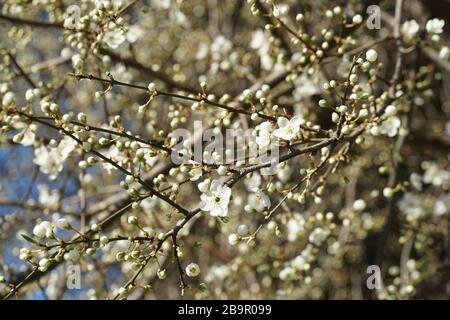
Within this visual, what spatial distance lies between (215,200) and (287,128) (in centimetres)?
43

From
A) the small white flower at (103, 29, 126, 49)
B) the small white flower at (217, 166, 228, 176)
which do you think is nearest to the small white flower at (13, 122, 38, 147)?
the small white flower at (103, 29, 126, 49)

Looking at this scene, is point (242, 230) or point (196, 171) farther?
point (242, 230)

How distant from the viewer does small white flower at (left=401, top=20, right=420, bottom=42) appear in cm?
363

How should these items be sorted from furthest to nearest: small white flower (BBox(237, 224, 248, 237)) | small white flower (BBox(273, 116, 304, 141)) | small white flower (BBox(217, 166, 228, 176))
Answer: small white flower (BBox(237, 224, 248, 237)), small white flower (BBox(273, 116, 304, 141)), small white flower (BBox(217, 166, 228, 176))

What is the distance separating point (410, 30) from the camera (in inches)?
146

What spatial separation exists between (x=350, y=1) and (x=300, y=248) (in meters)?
2.15

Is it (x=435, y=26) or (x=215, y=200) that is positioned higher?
(x=435, y=26)

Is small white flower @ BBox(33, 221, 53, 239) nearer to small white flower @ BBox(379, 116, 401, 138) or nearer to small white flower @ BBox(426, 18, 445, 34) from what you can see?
small white flower @ BBox(379, 116, 401, 138)

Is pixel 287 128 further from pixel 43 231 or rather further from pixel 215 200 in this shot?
pixel 43 231

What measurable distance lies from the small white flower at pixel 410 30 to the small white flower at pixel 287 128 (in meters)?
1.53

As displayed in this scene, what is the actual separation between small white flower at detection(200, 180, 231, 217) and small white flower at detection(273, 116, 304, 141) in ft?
1.06

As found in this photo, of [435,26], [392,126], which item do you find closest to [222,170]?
[392,126]

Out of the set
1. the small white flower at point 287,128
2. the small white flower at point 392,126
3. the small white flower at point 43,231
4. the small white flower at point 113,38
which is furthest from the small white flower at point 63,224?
the small white flower at point 392,126
